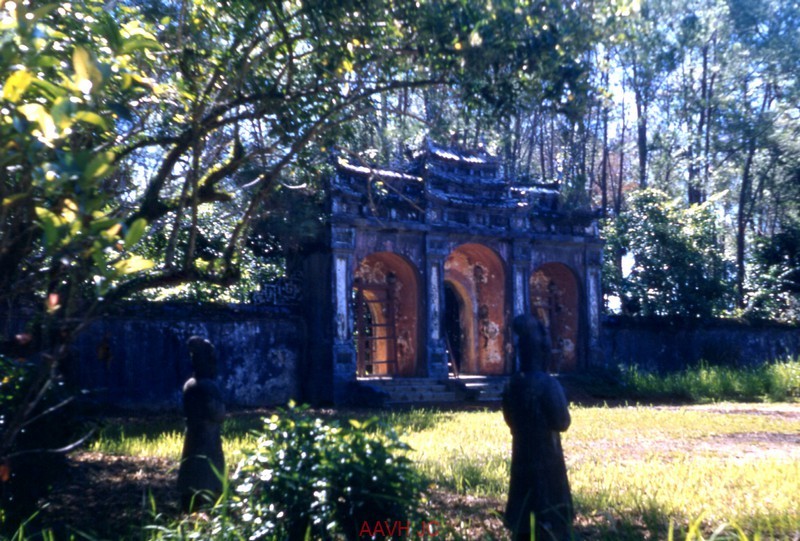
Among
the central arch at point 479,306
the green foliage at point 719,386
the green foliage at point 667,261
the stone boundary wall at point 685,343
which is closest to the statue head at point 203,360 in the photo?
the central arch at point 479,306

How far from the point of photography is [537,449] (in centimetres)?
459

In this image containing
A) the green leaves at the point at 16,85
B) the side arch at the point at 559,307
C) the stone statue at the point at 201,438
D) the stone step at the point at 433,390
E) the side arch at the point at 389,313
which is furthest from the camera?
the side arch at the point at 559,307

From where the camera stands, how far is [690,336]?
788 inches

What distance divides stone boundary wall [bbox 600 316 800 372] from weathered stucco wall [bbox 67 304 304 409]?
7955mm

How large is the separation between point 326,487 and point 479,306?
1460cm

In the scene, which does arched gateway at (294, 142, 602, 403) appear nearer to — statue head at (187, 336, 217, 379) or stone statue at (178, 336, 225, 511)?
statue head at (187, 336, 217, 379)

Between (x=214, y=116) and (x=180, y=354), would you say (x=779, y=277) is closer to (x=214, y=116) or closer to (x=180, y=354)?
(x=180, y=354)

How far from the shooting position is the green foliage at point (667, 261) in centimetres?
2038

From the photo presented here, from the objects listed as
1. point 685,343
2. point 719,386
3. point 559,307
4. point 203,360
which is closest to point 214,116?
point 203,360

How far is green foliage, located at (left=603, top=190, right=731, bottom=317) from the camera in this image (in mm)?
20375

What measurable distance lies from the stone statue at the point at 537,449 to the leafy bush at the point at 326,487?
788mm

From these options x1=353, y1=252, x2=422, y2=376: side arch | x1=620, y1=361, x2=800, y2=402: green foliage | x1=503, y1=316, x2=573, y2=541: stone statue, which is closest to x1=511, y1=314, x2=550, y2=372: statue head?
x1=503, y1=316, x2=573, y2=541: stone statue

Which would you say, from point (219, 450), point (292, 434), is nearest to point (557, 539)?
point (292, 434)

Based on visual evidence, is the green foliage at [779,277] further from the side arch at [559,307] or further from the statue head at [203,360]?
the statue head at [203,360]
